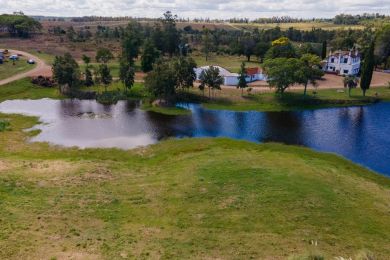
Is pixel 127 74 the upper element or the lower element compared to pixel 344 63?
lower

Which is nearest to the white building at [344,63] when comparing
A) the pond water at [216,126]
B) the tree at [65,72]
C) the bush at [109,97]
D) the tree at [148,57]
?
the pond water at [216,126]

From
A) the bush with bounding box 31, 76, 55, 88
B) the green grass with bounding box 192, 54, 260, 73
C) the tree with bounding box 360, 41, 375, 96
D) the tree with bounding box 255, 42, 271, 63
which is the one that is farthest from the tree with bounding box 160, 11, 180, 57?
the tree with bounding box 360, 41, 375, 96

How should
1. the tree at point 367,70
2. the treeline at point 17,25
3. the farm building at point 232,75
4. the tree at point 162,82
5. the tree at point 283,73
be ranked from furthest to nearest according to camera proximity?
the treeline at point 17,25, the farm building at point 232,75, the tree at point 367,70, the tree at point 283,73, the tree at point 162,82

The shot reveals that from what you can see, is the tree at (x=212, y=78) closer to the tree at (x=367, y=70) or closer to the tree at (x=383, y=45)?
the tree at (x=367, y=70)

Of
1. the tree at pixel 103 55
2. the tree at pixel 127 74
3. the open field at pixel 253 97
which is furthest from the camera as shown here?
the tree at pixel 103 55

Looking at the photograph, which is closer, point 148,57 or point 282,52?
point 148,57

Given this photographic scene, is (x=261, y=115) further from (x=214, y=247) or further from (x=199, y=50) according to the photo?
(x=199, y=50)

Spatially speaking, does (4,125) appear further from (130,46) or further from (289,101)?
(289,101)

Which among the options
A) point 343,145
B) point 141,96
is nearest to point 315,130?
point 343,145

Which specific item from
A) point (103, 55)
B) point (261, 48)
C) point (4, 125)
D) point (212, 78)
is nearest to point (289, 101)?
point (212, 78)
